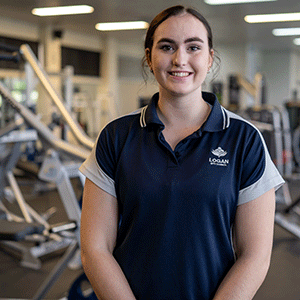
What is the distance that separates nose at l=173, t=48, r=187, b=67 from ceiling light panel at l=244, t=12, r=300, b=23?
6595mm

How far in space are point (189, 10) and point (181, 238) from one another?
56cm

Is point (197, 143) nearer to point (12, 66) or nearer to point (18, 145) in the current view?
point (18, 145)

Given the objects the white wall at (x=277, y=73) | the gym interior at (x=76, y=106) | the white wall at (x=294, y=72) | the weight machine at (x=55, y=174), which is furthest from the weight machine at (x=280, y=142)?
the white wall at (x=294, y=72)

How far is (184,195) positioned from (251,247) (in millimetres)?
213

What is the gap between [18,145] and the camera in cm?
305

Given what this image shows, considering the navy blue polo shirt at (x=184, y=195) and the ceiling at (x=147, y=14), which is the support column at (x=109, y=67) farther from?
the navy blue polo shirt at (x=184, y=195)

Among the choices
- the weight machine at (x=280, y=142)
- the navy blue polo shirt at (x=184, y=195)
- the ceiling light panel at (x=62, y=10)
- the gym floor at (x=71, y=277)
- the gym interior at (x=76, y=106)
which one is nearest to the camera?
the navy blue polo shirt at (x=184, y=195)

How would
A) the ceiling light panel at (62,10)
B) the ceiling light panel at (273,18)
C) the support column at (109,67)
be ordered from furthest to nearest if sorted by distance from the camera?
the support column at (109,67)
the ceiling light panel at (273,18)
the ceiling light panel at (62,10)

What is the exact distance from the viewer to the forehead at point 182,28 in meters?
0.95

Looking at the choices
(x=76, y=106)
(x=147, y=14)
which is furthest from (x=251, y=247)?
(x=147, y=14)

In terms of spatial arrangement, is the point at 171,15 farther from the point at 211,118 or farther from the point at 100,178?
the point at 100,178

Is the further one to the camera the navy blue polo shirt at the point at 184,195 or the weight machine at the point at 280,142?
the weight machine at the point at 280,142

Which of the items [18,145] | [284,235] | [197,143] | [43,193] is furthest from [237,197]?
[43,193]

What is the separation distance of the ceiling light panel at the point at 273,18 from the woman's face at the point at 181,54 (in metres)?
6.56
